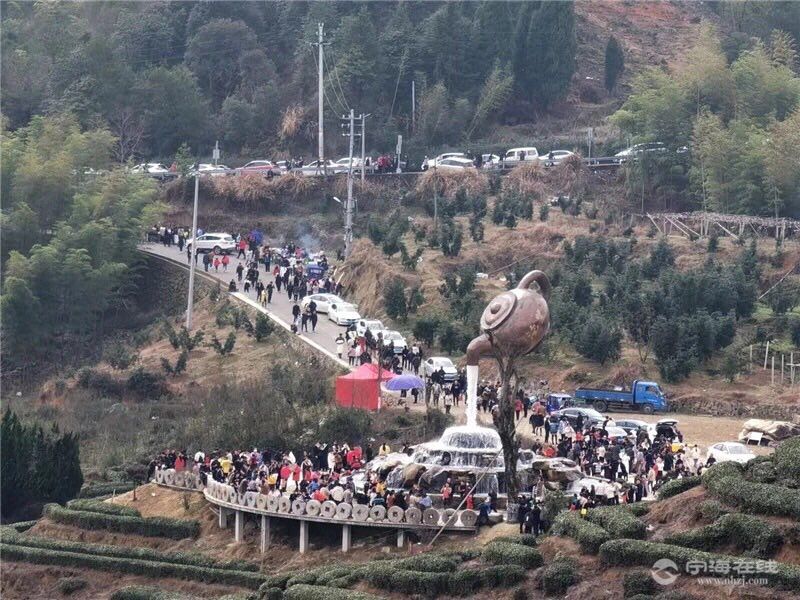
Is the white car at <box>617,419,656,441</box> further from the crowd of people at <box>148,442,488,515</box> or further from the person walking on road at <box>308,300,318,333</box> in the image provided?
the person walking on road at <box>308,300,318,333</box>

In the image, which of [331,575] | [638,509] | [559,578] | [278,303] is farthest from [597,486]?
[278,303]

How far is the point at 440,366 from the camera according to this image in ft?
208

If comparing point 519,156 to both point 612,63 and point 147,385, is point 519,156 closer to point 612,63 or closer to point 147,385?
point 612,63

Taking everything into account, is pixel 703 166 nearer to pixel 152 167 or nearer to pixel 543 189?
pixel 543 189

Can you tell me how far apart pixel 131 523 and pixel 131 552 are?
1.72 meters

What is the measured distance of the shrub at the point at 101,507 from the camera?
53438mm

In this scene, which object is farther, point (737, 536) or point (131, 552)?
point (131, 552)

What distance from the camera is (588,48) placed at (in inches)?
4422

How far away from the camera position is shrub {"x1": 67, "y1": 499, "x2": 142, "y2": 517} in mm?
53438

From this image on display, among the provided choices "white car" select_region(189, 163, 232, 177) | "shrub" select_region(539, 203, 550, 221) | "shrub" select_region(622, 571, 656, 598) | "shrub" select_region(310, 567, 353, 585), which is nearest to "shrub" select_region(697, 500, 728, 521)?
"shrub" select_region(622, 571, 656, 598)

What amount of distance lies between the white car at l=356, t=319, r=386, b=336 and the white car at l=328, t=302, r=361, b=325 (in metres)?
1.76

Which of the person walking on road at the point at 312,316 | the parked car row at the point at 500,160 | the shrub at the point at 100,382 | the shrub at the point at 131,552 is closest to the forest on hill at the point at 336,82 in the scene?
the parked car row at the point at 500,160

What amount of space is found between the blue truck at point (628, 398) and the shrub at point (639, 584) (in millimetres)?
22713

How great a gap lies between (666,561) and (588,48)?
2970 inches
